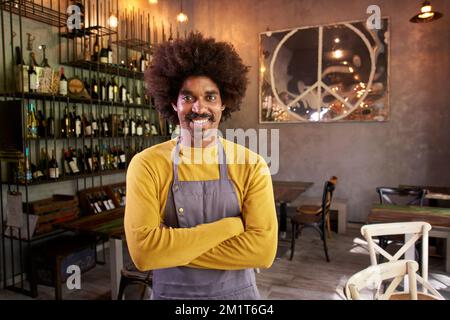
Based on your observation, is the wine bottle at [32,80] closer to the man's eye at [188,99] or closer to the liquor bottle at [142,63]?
the liquor bottle at [142,63]

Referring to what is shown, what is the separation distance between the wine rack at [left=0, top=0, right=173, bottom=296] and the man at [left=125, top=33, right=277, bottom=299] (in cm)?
210

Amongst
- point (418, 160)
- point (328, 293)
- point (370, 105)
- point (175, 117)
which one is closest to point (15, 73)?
point (175, 117)

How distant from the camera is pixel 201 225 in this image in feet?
3.51

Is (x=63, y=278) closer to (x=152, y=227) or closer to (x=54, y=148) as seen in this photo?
(x=54, y=148)

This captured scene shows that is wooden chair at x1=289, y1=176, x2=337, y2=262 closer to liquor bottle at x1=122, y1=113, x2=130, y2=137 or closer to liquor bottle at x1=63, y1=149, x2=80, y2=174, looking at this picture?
liquor bottle at x1=122, y1=113, x2=130, y2=137

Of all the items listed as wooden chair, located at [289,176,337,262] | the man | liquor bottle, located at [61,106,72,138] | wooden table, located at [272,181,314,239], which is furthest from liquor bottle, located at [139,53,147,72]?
the man

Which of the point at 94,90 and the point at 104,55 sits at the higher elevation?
the point at 104,55

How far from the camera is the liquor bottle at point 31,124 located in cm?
324

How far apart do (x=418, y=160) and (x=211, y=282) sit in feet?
15.0

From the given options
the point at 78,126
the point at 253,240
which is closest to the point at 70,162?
the point at 78,126

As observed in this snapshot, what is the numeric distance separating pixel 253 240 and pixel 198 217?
7.1 inches

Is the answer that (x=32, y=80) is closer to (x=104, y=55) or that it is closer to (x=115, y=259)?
(x=104, y=55)

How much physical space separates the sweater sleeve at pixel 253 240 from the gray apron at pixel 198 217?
0.16ft

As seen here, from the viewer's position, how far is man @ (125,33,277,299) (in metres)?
1.05
